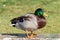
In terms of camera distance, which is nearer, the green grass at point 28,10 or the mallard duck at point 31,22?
the mallard duck at point 31,22

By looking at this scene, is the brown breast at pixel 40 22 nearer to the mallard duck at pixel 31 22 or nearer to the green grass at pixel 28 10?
the mallard duck at pixel 31 22

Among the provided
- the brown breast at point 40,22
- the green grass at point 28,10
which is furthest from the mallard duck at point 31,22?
the green grass at point 28,10

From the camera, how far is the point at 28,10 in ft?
41.7

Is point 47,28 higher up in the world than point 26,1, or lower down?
lower down

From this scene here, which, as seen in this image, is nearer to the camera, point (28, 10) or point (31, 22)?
point (31, 22)

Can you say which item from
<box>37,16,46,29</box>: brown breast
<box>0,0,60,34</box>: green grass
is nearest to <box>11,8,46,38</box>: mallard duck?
<box>37,16,46,29</box>: brown breast

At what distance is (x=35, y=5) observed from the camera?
44.4 feet

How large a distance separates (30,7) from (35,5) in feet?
1.63

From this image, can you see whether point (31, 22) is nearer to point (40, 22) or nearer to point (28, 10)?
point (40, 22)

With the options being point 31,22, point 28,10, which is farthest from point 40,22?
point 28,10

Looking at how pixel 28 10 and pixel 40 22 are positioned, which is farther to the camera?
pixel 28 10

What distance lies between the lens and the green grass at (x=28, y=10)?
10.1m

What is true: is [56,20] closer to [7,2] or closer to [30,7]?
[30,7]

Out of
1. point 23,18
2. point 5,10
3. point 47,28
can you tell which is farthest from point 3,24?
point 23,18
